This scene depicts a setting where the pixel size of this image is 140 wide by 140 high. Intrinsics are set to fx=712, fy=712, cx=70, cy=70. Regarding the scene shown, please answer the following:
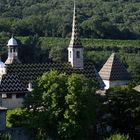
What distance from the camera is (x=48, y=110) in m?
43.8

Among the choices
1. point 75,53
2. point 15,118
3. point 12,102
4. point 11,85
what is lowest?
point 15,118

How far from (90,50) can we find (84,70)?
37.7 m

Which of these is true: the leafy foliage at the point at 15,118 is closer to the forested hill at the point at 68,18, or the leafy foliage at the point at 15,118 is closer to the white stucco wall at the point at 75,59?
the white stucco wall at the point at 75,59

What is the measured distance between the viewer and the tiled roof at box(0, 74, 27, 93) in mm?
50531

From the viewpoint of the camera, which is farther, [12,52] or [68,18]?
[68,18]

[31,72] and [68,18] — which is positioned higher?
[68,18]

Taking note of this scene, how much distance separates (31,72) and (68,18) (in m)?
63.3

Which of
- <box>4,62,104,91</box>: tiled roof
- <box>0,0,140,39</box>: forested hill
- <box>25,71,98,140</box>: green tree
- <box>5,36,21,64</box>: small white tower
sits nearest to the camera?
<box>25,71,98,140</box>: green tree

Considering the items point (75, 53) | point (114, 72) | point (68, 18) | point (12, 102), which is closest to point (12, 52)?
point (75, 53)

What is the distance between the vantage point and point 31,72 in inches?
2133

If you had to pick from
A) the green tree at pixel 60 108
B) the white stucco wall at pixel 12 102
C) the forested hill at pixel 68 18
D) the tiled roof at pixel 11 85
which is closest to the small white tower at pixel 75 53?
the tiled roof at pixel 11 85

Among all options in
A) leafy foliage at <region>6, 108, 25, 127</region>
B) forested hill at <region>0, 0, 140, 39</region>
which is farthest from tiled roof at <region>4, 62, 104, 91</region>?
forested hill at <region>0, 0, 140, 39</region>

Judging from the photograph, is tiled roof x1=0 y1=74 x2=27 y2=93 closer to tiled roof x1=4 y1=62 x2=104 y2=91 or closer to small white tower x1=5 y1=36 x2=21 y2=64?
tiled roof x1=4 y1=62 x2=104 y2=91

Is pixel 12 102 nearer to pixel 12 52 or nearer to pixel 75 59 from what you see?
pixel 75 59
